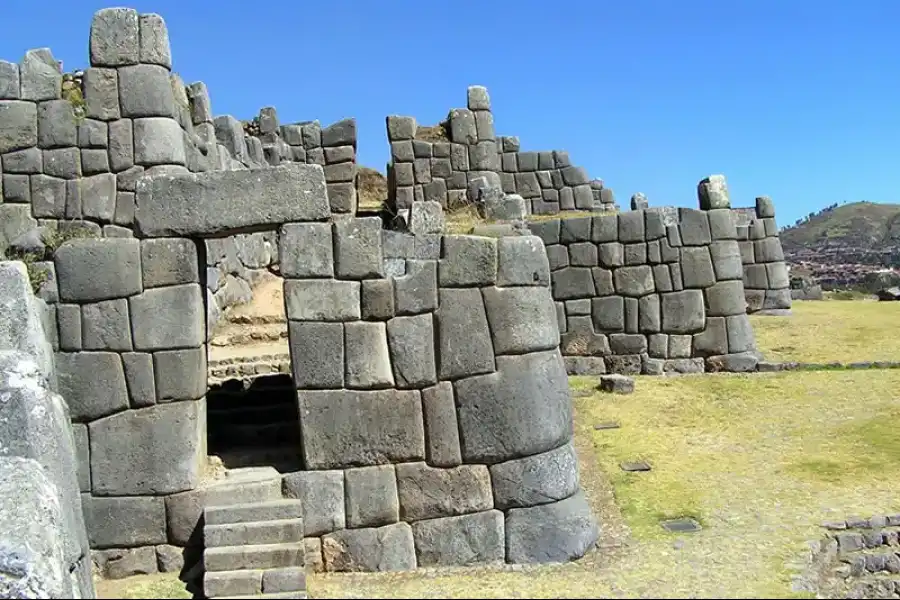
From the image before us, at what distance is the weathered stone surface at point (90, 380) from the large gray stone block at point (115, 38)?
19.6 feet

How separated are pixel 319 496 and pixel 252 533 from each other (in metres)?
0.68

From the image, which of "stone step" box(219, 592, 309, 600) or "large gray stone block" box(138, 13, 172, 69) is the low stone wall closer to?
"stone step" box(219, 592, 309, 600)

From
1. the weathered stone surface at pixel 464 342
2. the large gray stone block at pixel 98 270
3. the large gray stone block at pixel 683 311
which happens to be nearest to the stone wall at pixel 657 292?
the large gray stone block at pixel 683 311

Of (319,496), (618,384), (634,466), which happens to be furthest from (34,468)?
(618,384)

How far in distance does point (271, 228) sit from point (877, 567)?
6.32 meters

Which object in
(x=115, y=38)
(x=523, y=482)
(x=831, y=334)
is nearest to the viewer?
(x=523, y=482)

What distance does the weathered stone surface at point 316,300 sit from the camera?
303 inches

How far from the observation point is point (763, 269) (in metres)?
22.5

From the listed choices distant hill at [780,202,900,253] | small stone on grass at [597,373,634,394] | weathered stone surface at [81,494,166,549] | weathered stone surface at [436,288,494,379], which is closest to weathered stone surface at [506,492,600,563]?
weathered stone surface at [436,288,494,379]

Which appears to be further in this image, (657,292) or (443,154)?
(443,154)

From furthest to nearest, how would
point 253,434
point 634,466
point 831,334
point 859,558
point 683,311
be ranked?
1. point 831,334
2. point 683,311
3. point 634,466
4. point 253,434
5. point 859,558

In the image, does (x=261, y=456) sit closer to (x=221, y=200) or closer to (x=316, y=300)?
(x=316, y=300)

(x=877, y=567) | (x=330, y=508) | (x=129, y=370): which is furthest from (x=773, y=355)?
(x=129, y=370)

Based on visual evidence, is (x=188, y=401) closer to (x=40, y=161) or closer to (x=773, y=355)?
(x=40, y=161)
